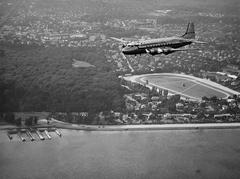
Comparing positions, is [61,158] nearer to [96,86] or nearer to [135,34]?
[96,86]

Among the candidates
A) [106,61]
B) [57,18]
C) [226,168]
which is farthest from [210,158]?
[57,18]

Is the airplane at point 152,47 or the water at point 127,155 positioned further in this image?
the water at point 127,155

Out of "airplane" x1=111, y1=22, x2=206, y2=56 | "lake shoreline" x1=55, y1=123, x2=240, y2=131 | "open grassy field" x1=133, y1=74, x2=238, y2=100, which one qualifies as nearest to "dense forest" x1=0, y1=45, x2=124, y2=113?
"lake shoreline" x1=55, y1=123, x2=240, y2=131

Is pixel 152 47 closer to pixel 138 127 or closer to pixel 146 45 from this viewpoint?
pixel 146 45

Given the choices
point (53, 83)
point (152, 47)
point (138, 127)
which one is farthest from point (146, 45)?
point (53, 83)

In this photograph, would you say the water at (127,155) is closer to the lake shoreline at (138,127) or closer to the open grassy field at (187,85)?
the lake shoreline at (138,127)

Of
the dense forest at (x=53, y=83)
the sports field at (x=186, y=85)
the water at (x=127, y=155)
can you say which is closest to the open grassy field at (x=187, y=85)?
the sports field at (x=186, y=85)
